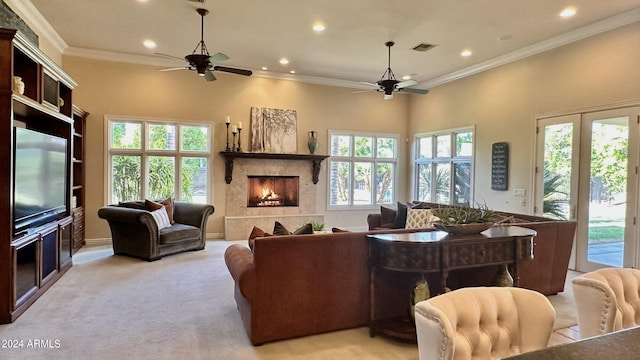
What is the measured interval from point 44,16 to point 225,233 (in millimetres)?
4530

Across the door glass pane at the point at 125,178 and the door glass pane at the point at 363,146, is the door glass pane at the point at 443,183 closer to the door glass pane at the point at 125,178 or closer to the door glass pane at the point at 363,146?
the door glass pane at the point at 363,146

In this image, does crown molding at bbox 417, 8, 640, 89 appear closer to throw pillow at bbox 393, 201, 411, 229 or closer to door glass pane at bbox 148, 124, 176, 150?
throw pillow at bbox 393, 201, 411, 229

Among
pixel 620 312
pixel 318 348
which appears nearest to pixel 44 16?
pixel 318 348

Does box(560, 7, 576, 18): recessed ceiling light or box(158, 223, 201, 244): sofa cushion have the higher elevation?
box(560, 7, 576, 18): recessed ceiling light

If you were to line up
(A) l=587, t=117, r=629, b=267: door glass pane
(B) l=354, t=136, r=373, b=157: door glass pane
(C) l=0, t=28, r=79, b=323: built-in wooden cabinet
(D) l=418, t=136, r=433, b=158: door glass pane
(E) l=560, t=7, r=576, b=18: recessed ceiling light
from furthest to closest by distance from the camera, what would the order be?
(B) l=354, t=136, r=373, b=157: door glass pane
(D) l=418, t=136, r=433, b=158: door glass pane
(A) l=587, t=117, r=629, b=267: door glass pane
(E) l=560, t=7, r=576, b=18: recessed ceiling light
(C) l=0, t=28, r=79, b=323: built-in wooden cabinet

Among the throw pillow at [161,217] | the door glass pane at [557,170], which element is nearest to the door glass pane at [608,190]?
the door glass pane at [557,170]

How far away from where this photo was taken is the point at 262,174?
7.73 metres

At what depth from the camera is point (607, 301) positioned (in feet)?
4.77

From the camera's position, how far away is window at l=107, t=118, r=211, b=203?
6.84m

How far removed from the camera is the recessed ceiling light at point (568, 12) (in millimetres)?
4523

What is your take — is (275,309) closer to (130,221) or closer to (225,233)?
(130,221)

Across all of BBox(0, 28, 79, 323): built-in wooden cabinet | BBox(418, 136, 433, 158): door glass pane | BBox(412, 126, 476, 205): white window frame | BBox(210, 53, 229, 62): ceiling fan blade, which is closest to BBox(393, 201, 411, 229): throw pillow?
BBox(412, 126, 476, 205): white window frame

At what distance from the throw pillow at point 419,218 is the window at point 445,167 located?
2.17m

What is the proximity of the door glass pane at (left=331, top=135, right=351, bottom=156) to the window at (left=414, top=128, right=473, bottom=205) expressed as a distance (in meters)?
1.72
